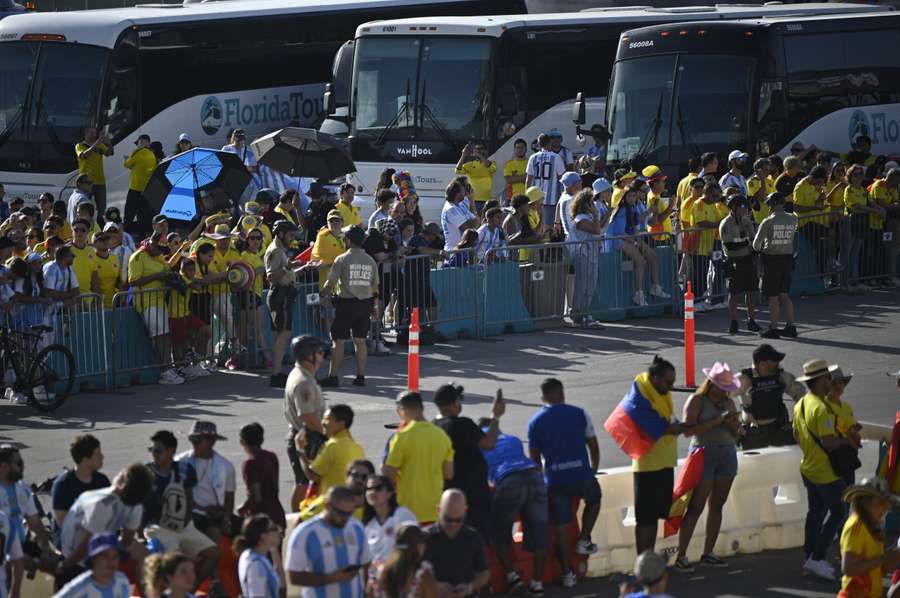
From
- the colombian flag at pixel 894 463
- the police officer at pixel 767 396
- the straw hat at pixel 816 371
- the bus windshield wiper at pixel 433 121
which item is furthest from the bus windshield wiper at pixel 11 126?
the colombian flag at pixel 894 463

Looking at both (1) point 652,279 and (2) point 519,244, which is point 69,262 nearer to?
(2) point 519,244

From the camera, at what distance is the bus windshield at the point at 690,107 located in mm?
28609

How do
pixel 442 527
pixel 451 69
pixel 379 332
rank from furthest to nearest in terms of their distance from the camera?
pixel 451 69
pixel 379 332
pixel 442 527

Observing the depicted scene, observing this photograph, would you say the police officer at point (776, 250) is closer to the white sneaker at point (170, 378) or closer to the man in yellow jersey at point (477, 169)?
the white sneaker at point (170, 378)

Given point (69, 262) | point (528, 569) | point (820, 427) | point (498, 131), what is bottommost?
point (528, 569)

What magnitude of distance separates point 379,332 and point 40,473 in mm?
6262

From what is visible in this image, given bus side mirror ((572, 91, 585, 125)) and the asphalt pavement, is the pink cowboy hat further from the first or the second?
bus side mirror ((572, 91, 585, 125))

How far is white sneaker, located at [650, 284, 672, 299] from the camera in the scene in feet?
77.5

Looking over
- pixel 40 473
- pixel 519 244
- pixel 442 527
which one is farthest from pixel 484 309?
pixel 442 527

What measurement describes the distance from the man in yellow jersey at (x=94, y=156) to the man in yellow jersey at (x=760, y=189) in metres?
10.8

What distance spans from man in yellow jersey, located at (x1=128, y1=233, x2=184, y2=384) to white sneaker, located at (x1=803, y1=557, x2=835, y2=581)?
8640 millimetres

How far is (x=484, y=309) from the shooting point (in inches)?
878

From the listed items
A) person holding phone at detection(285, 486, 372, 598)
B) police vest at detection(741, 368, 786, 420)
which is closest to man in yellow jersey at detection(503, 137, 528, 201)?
police vest at detection(741, 368, 786, 420)

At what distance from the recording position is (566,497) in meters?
13.0
